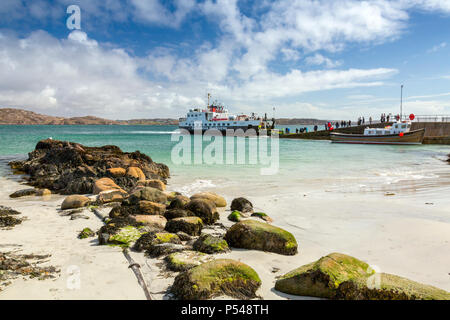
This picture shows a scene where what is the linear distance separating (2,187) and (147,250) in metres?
10.2

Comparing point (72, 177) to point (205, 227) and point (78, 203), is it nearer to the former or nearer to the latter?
point (78, 203)

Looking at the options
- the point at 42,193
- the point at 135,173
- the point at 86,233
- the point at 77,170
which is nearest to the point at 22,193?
the point at 42,193

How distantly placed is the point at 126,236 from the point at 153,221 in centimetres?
83

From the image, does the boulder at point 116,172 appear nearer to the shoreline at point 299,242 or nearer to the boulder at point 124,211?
the shoreline at point 299,242

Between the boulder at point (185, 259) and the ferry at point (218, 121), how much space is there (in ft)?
171

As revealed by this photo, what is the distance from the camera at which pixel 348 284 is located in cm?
337

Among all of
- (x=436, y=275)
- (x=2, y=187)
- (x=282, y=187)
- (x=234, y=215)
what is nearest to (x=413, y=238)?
(x=436, y=275)

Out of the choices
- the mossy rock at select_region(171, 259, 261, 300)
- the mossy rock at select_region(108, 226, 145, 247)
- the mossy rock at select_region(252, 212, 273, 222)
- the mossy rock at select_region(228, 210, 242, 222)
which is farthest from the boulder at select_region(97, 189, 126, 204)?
the mossy rock at select_region(171, 259, 261, 300)

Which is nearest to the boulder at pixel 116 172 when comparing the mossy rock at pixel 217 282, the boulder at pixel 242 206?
the boulder at pixel 242 206

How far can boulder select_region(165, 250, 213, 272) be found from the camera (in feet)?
13.3

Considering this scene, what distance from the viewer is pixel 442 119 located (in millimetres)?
42250

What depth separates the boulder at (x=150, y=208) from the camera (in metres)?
6.63

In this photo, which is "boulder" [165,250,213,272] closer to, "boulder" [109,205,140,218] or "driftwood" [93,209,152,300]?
"driftwood" [93,209,152,300]

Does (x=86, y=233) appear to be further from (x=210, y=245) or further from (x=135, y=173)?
(x=135, y=173)
